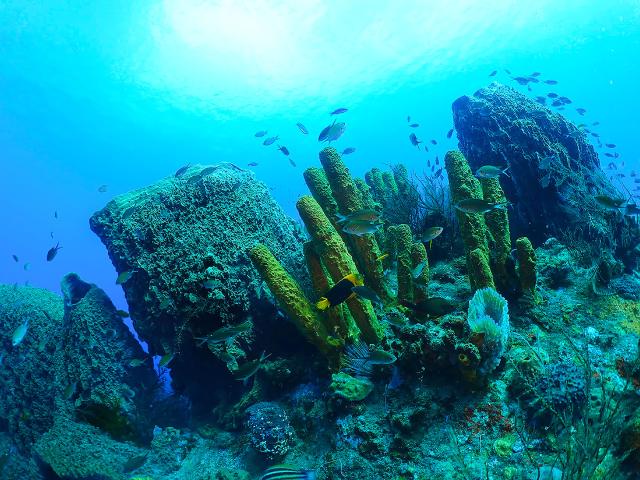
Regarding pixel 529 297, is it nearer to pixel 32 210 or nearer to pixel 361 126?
pixel 361 126

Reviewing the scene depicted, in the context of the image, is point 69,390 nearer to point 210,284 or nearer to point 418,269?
point 210,284

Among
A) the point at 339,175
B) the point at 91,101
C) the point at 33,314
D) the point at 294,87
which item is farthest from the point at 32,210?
the point at 339,175

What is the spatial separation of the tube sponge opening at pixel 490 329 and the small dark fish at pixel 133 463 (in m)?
4.61

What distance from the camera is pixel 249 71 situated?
46.4 metres

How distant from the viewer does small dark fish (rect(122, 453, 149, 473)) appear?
4.74m

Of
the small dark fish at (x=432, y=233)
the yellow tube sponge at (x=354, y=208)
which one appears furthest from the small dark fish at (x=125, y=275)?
the small dark fish at (x=432, y=233)

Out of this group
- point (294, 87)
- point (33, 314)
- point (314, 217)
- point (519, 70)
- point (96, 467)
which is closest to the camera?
point (314, 217)

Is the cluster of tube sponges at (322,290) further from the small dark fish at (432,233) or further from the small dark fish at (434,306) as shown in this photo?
the small dark fish at (432,233)

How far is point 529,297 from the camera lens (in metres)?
4.15

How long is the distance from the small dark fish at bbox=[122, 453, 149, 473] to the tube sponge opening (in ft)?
15.1

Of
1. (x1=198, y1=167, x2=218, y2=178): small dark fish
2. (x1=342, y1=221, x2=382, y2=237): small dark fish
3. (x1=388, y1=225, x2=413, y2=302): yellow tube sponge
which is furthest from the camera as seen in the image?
(x1=198, y1=167, x2=218, y2=178): small dark fish

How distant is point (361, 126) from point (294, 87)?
24719mm

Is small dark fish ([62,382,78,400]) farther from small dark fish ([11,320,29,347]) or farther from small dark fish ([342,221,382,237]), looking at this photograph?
small dark fish ([342,221,382,237])

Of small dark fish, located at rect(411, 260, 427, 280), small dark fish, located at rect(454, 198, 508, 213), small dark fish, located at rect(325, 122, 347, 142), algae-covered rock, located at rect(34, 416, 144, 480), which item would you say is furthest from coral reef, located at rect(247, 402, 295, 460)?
small dark fish, located at rect(325, 122, 347, 142)
